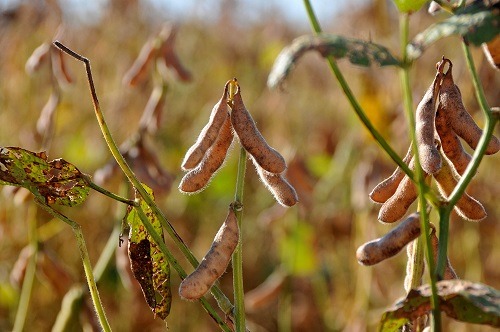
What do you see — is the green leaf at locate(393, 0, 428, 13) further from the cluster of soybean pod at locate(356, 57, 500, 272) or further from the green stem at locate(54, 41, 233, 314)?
the green stem at locate(54, 41, 233, 314)

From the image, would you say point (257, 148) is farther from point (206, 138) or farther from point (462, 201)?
point (462, 201)

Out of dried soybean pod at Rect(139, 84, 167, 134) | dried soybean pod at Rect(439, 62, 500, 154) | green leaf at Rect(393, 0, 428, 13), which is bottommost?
dried soybean pod at Rect(439, 62, 500, 154)

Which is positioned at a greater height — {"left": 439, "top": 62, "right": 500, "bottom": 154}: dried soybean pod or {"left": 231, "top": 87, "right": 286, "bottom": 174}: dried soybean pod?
{"left": 439, "top": 62, "right": 500, "bottom": 154}: dried soybean pod

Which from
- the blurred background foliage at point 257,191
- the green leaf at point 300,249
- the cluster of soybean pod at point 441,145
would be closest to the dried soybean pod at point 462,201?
the cluster of soybean pod at point 441,145

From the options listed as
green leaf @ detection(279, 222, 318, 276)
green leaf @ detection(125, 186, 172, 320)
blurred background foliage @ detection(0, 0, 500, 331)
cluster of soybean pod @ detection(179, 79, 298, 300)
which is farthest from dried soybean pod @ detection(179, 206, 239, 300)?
green leaf @ detection(279, 222, 318, 276)

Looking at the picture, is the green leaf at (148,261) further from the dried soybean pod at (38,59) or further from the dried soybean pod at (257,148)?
the dried soybean pod at (38,59)

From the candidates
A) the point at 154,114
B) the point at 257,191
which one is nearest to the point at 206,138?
the point at 154,114
